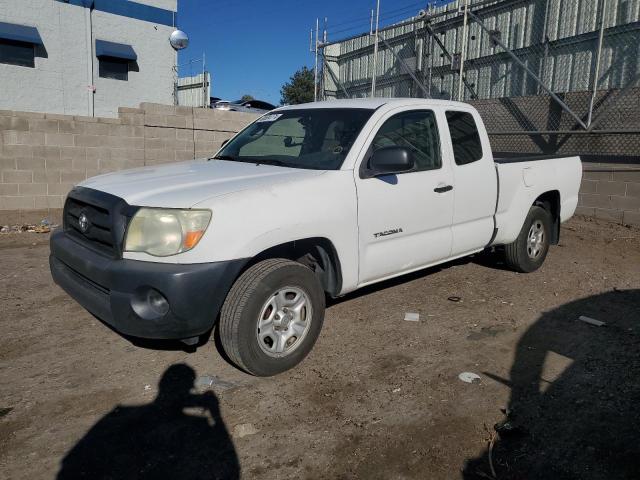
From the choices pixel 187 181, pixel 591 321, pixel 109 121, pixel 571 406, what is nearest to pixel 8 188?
pixel 109 121

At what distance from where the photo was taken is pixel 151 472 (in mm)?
2559

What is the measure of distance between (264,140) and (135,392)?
7.89 ft

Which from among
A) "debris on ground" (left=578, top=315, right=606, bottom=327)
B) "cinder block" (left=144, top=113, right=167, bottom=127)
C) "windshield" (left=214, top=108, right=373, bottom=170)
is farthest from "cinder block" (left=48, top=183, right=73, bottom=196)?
"debris on ground" (left=578, top=315, right=606, bottom=327)

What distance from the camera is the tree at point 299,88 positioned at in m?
43.0

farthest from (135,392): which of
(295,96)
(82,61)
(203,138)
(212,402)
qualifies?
(295,96)

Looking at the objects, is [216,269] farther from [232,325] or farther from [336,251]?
[336,251]

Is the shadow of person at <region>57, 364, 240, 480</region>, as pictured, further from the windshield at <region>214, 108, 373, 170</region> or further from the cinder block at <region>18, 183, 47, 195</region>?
→ the cinder block at <region>18, 183, 47, 195</region>

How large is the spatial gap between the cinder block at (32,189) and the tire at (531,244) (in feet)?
23.8

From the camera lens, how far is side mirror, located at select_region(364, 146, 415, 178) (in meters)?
3.76

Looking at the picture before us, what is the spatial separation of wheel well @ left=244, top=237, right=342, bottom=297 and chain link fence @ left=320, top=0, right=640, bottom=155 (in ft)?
21.5

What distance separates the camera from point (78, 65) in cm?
1550

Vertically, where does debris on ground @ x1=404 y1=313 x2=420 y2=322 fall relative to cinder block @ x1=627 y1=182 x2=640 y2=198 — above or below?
below

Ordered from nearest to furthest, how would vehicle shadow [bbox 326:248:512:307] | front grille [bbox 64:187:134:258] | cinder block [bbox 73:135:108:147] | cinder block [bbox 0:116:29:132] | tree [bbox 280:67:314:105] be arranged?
front grille [bbox 64:187:134:258], vehicle shadow [bbox 326:248:512:307], cinder block [bbox 0:116:29:132], cinder block [bbox 73:135:108:147], tree [bbox 280:67:314:105]

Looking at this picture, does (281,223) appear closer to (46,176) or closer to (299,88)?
(46,176)
